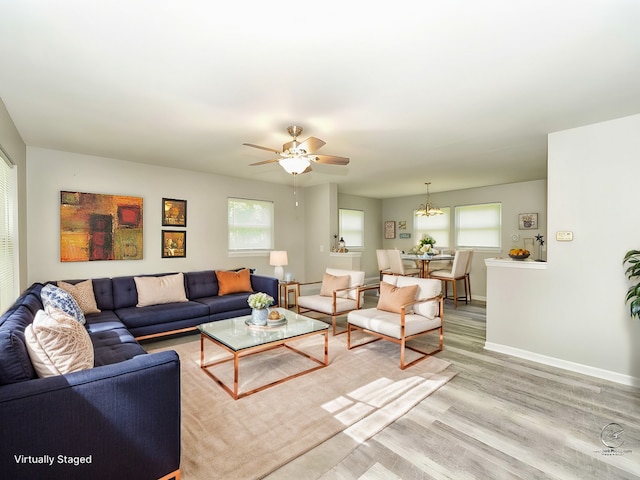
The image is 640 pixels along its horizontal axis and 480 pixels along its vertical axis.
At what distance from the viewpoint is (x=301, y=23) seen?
1.65 metres

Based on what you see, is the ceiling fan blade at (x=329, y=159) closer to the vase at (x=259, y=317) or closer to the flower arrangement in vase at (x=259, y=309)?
the flower arrangement in vase at (x=259, y=309)

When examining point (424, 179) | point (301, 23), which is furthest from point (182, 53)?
point (424, 179)

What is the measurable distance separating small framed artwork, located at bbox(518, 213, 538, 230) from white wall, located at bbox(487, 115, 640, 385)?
3170 millimetres

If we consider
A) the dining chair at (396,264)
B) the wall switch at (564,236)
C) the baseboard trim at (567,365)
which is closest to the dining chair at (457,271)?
the dining chair at (396,264)

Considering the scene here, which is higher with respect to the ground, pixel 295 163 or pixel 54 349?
pixel 295 163

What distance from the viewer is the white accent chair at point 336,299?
4355 millimetres

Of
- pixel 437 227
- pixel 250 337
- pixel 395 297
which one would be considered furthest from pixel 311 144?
pixel 437 227

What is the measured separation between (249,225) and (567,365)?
5.12m

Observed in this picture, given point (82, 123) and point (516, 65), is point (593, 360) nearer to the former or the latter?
point (516, 65)

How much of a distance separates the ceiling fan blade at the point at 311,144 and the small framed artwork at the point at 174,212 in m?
3.01

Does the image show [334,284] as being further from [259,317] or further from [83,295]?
[83,295]

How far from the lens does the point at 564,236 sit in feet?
10.7

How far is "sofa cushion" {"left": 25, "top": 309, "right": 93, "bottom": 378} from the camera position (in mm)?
1589

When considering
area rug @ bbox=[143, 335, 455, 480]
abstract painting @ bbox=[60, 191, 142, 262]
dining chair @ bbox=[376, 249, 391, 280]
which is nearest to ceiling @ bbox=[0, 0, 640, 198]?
abstract painting @ bbox=[60, 191, 142, 262]
